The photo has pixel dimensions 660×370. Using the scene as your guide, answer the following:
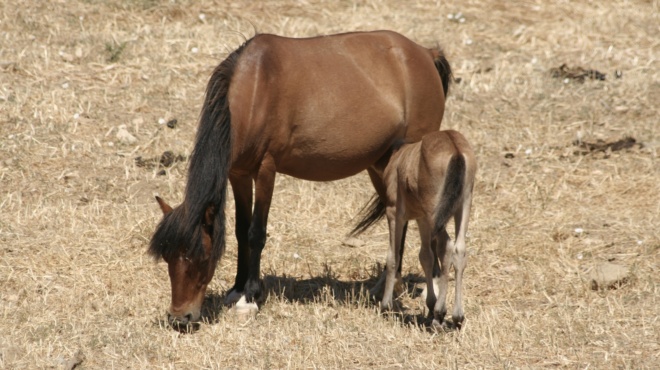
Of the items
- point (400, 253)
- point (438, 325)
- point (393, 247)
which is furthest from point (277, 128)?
point (438, 325)

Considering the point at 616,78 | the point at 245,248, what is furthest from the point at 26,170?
the point at 616,78

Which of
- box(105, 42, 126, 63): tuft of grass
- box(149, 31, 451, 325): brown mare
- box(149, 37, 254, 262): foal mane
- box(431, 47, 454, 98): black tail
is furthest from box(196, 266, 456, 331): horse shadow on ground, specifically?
box(105, 42, 126, 63): tuft of grass

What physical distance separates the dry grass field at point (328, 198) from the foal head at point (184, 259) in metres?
0.18

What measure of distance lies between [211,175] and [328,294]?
4.48ft

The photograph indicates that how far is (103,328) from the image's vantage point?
6.13 metres

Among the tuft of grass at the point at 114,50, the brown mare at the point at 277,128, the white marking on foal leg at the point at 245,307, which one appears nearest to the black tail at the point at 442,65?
the brown mare at the point at 277,128

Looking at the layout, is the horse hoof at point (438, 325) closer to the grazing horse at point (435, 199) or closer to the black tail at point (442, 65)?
the grazing horse at point (435, 199)

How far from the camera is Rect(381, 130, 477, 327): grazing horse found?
5.81 m

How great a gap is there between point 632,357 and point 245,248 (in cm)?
287

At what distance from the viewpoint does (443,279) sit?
19.8ft

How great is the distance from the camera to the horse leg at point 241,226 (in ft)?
22.2

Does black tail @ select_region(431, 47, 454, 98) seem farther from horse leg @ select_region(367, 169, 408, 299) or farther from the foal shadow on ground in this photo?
the foal shadow on ground

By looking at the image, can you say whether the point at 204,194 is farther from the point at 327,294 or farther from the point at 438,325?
the point at 438,325

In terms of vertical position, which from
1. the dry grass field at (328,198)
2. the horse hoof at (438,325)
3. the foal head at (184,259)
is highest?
the foal head at (184,259)
